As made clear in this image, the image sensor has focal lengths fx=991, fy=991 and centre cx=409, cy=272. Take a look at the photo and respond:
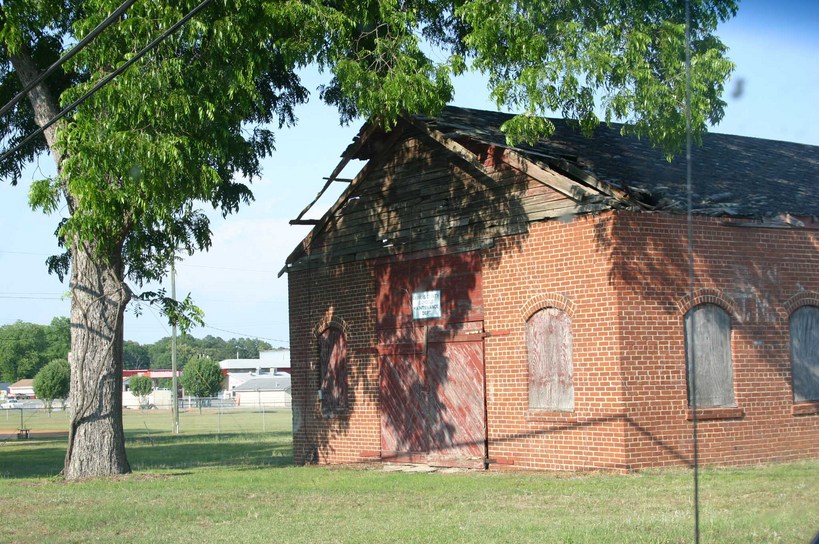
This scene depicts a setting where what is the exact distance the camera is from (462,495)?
43.3 ft

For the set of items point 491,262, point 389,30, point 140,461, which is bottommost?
point 140,461

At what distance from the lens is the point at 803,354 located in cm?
1634

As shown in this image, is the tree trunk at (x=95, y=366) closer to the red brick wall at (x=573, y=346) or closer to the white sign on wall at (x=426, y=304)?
the white sign on wall at (x=426, y=304)

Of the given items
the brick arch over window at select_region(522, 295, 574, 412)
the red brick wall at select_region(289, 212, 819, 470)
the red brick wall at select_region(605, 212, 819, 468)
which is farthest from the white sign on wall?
the red brick wall at select_region(605, 212, 819, 468)

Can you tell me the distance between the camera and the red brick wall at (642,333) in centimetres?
1502

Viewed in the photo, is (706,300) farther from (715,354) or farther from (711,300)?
(715,354)

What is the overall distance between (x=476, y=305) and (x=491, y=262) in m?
0.85

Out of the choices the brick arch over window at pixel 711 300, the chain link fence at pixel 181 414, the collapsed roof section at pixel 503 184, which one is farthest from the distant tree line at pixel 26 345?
the brick arch over window at pixel 711 300

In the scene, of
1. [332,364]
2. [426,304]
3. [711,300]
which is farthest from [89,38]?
[332,364]

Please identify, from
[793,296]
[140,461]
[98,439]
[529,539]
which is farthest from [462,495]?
[140,461]

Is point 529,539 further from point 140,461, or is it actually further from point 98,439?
point 140,461

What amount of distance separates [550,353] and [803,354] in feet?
13.8

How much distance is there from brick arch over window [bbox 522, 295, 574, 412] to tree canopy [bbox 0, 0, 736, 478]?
9.78 ft

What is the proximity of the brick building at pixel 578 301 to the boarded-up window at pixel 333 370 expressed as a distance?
2.31 feet
